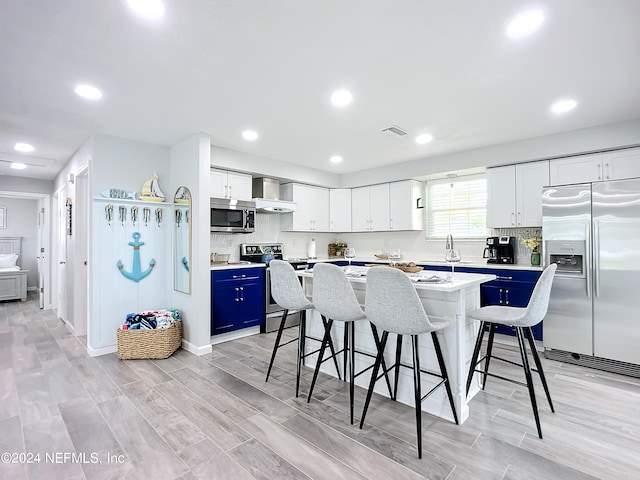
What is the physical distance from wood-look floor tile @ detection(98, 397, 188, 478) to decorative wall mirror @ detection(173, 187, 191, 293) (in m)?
1.47

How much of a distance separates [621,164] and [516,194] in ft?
3.32

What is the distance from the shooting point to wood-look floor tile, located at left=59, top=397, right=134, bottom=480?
185cm

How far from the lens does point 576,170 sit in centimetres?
375

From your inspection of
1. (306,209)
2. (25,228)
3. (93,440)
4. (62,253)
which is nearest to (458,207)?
(306,209)

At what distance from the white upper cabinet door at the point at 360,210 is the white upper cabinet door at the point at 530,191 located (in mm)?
2301

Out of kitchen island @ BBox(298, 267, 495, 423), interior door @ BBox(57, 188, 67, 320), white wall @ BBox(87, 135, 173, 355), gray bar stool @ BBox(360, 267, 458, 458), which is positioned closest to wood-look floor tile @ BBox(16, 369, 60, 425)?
white wall @ BBox(87, 135, 173, 355)

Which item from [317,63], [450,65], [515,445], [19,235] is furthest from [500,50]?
[19,235]

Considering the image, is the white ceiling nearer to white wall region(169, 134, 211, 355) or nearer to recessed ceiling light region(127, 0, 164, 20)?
recessed ceiling light region(127, 0, 164, 20)

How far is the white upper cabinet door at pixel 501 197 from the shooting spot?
4238 mm

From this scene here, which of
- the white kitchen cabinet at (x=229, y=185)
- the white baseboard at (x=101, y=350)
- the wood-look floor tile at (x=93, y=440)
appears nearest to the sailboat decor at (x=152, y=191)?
the white kitchen cabinet at (x=229, y=185)

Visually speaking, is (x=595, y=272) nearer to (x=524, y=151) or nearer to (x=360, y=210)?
(x=524, y=151)

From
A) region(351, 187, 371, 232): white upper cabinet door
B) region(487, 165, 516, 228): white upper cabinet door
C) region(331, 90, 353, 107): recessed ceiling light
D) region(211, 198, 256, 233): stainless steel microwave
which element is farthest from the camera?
region(351, 187, 371, 232): white upper cabinet door

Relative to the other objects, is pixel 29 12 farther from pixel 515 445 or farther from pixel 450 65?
pixel 515 445

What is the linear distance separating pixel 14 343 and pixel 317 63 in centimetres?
487
